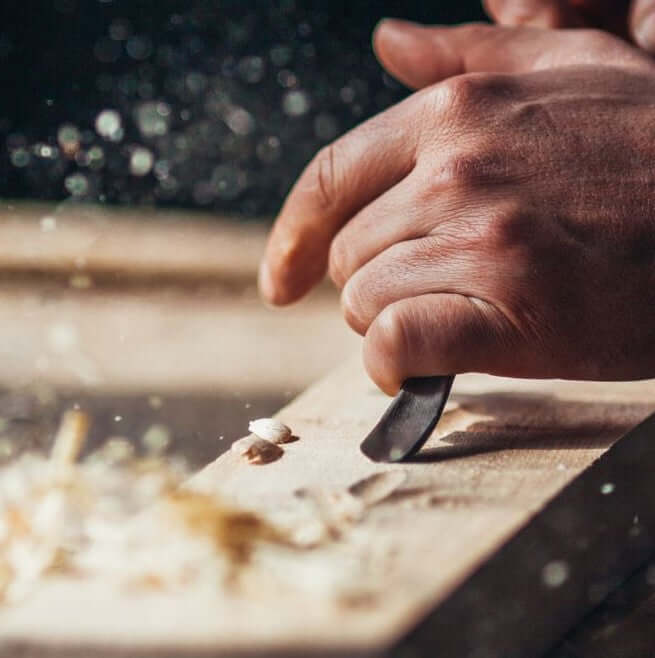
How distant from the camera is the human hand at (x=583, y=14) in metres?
1.17

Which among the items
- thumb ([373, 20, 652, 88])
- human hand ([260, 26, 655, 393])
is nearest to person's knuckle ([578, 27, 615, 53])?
thumb ([373, 20, 652, 88])

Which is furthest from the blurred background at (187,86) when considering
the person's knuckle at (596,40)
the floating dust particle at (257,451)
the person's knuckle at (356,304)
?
the floating dust particle at (257,451)

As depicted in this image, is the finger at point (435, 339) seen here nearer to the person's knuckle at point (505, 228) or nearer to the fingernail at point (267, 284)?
the person's knuckle at point (505, 228)

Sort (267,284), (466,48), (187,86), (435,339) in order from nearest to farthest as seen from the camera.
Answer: (435,339), (267,284), (466,48), (187,86)

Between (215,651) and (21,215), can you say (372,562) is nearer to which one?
(215,651)

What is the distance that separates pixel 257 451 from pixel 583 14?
81cm

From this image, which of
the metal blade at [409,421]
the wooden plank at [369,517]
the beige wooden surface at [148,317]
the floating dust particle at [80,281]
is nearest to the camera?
the wooden plank at [369,517]

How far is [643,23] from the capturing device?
3.75ft

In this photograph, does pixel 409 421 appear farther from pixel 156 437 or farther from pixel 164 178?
pixel 164 178

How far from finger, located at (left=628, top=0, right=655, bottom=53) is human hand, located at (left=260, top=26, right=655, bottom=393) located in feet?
0.86

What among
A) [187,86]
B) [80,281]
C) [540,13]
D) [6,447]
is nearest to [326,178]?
[540,13]

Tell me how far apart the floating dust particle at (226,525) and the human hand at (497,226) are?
0.17 metres

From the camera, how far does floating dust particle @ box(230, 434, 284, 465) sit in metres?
0.71

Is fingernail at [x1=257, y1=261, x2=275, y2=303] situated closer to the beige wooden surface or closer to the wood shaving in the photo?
the wood shaving
